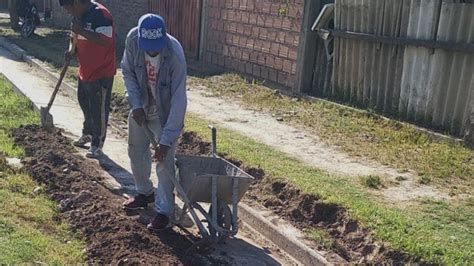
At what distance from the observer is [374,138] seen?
8.32 m

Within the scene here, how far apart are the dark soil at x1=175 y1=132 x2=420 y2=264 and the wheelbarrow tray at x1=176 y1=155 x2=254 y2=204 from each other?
1032mm

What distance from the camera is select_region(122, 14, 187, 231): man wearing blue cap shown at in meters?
4.76

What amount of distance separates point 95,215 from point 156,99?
1188 mm

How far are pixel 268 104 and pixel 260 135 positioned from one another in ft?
7.18

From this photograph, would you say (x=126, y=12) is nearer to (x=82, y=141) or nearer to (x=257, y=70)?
(x=257, y=70)

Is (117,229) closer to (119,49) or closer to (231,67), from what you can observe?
(231,67)

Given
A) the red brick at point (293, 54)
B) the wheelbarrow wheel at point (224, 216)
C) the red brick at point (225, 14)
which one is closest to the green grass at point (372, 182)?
the wheelbarrow wheel at point (224, 216)

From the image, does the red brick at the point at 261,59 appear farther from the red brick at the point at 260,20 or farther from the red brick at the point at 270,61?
the red brick at the point at 260,20

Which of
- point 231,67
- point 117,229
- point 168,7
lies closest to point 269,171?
point 117,229

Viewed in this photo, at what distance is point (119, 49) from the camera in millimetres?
17719

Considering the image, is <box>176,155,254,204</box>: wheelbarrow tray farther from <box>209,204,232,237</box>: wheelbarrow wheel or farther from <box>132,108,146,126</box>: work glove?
<box>132,108,146,126</box>: work glove

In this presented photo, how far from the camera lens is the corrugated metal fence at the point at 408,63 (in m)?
8.11

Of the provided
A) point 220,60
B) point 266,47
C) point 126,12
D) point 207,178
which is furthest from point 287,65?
point 126,12

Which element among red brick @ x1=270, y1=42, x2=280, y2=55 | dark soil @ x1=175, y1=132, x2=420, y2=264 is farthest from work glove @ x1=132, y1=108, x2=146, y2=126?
red brick @ x1=270, y1=42, x2=280, y2=55
